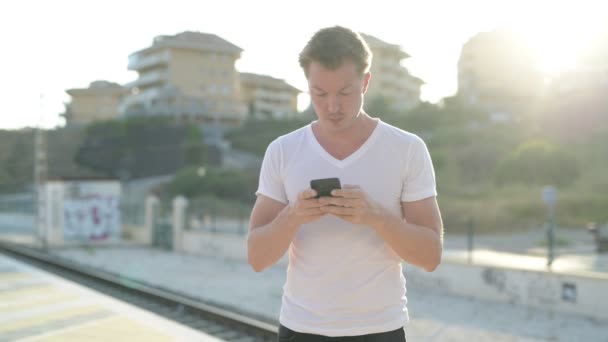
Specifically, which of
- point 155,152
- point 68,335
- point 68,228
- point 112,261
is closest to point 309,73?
point 68,335

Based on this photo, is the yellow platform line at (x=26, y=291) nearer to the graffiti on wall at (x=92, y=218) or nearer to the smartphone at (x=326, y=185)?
the smartphone at (x=326, y=185)

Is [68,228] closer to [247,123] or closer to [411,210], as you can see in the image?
[411,210]

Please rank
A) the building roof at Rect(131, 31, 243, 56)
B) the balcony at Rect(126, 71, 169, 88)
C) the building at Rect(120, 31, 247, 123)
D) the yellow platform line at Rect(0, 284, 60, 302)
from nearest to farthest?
the yellow platform line at Rect(0, 284, 60, 302)
the building at Rect(120, 31, 247, 123)
the building roof at Rect(131, 31, 243, 56)
the balcony at Rect(126, 71, 169, 88)

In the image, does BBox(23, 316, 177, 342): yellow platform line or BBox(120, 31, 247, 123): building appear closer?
BBox(23, 316, 177, 342): yellow platform line

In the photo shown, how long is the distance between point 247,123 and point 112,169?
717 inches

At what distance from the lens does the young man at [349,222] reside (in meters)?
2.02

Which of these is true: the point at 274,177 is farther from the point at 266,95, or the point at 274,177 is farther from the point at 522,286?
the point at 266,95

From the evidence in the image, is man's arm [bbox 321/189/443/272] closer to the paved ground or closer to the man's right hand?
the man's right hand

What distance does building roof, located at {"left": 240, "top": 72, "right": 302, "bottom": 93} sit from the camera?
98.3m

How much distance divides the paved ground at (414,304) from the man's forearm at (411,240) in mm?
8154

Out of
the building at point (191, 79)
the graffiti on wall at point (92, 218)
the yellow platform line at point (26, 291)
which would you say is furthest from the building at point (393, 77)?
the yellow platform line at point (26, 291)


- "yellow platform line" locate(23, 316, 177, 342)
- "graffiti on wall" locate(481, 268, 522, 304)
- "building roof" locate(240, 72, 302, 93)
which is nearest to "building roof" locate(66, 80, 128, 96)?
"building roof" locate(240, 72, 302, 93)

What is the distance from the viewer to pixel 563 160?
129 ft

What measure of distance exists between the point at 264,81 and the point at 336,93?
99.8 meters
